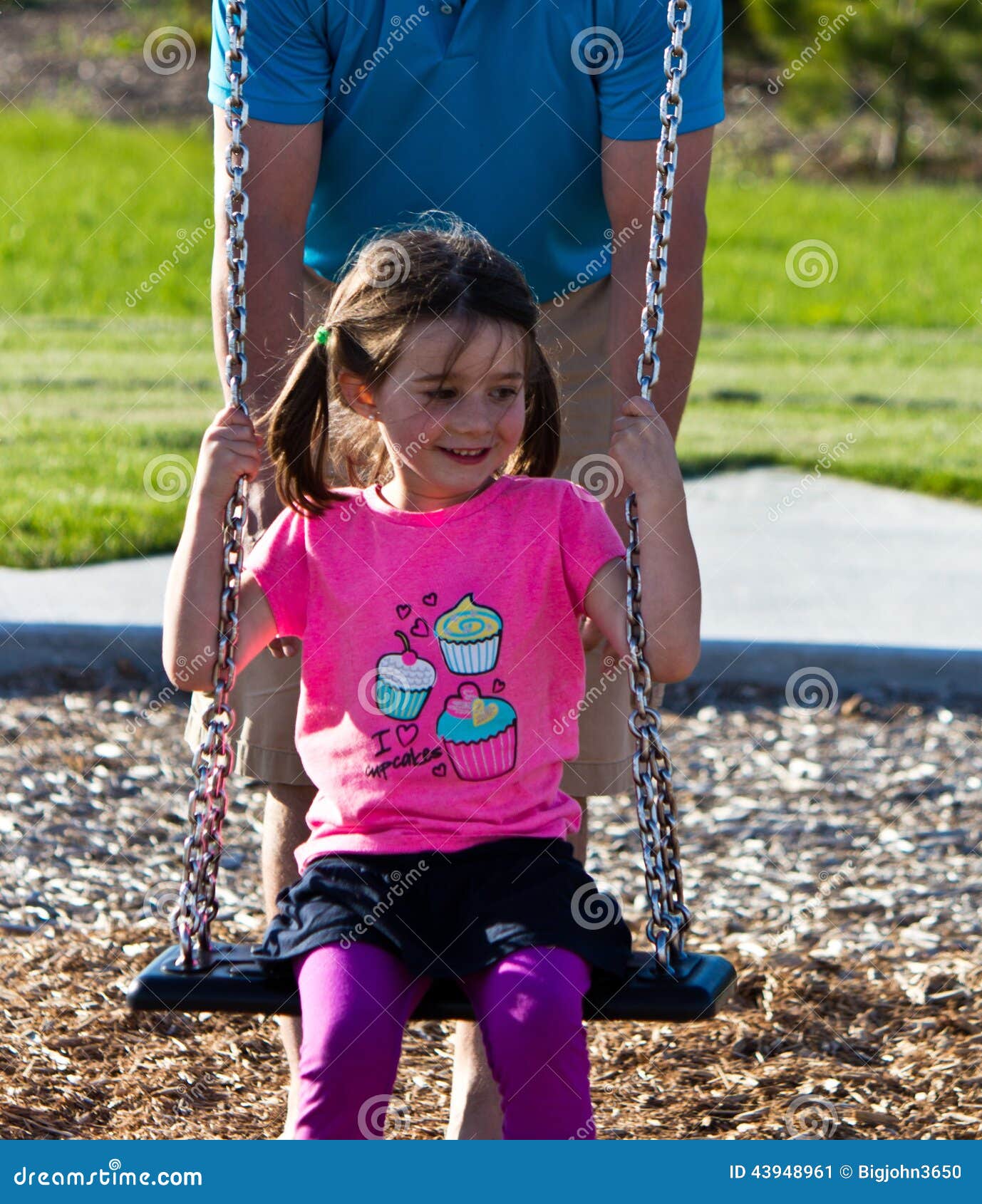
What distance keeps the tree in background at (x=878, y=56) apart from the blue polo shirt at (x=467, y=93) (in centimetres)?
1299

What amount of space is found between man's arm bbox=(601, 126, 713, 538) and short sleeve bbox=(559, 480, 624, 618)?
10.3 inches

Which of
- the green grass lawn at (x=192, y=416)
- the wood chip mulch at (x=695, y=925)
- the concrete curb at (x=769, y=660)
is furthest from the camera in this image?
the green grass lawn at (x=192, y=416)

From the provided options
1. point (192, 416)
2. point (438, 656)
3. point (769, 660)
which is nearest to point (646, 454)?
point (438, 656)

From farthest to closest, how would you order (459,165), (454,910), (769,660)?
(769,660) < (459,165) < (454,910)

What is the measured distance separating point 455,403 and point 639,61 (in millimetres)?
601

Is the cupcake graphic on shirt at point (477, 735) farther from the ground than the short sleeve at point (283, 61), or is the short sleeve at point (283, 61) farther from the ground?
the short sleeve at point (283, 61)

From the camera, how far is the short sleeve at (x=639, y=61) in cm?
242

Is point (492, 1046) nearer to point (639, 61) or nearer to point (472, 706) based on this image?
point (472, 706)

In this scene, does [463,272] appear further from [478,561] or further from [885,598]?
[885,598]

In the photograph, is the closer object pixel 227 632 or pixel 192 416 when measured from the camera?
pixel 227 632

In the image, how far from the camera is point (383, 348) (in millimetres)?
2264

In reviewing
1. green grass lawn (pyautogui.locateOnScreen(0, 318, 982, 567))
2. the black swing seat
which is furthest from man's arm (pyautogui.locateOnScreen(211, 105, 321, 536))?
green grass lawn (pyautogui.locateOnScreen(0, 318, 982, 567))

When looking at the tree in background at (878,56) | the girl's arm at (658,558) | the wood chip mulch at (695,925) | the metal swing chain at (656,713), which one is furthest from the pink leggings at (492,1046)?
the tree in background at (878,56)

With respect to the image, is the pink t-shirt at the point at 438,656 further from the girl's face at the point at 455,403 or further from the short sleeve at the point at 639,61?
the short sleeve at the point at 639,61
